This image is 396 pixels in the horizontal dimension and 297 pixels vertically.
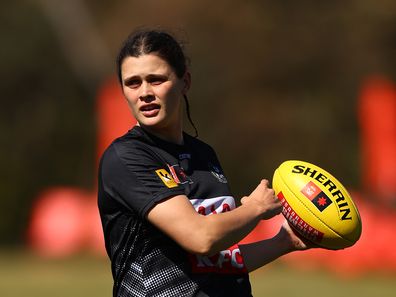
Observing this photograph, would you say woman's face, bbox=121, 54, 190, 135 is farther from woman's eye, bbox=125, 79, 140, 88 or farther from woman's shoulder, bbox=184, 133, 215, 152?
woman's shoulder, bbox=184, 133, 215, 152

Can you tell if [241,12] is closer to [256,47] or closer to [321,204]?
[256,47]

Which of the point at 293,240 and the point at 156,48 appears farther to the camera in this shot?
the point at 293,240

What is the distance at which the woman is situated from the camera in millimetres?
4141

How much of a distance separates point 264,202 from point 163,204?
1.48 ft

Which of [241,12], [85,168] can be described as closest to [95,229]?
[85,168]

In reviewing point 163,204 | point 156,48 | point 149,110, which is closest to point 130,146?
point 149,110

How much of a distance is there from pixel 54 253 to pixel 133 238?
1410cm

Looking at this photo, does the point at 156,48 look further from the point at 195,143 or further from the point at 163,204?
the point at 163,204

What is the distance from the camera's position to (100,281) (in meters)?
13.4

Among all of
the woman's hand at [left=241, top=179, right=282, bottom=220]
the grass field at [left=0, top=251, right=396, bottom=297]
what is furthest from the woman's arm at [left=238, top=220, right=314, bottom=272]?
the grass field at [left=0, top=251, right=396, bottom=297]

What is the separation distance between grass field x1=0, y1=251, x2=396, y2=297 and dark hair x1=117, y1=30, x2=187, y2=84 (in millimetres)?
7188

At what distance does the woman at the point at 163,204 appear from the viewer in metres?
4.14

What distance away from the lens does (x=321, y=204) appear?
187 inches

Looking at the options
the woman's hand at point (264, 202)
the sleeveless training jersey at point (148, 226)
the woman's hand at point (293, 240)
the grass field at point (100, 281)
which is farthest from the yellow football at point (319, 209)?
the grass field at point (100, 281)
